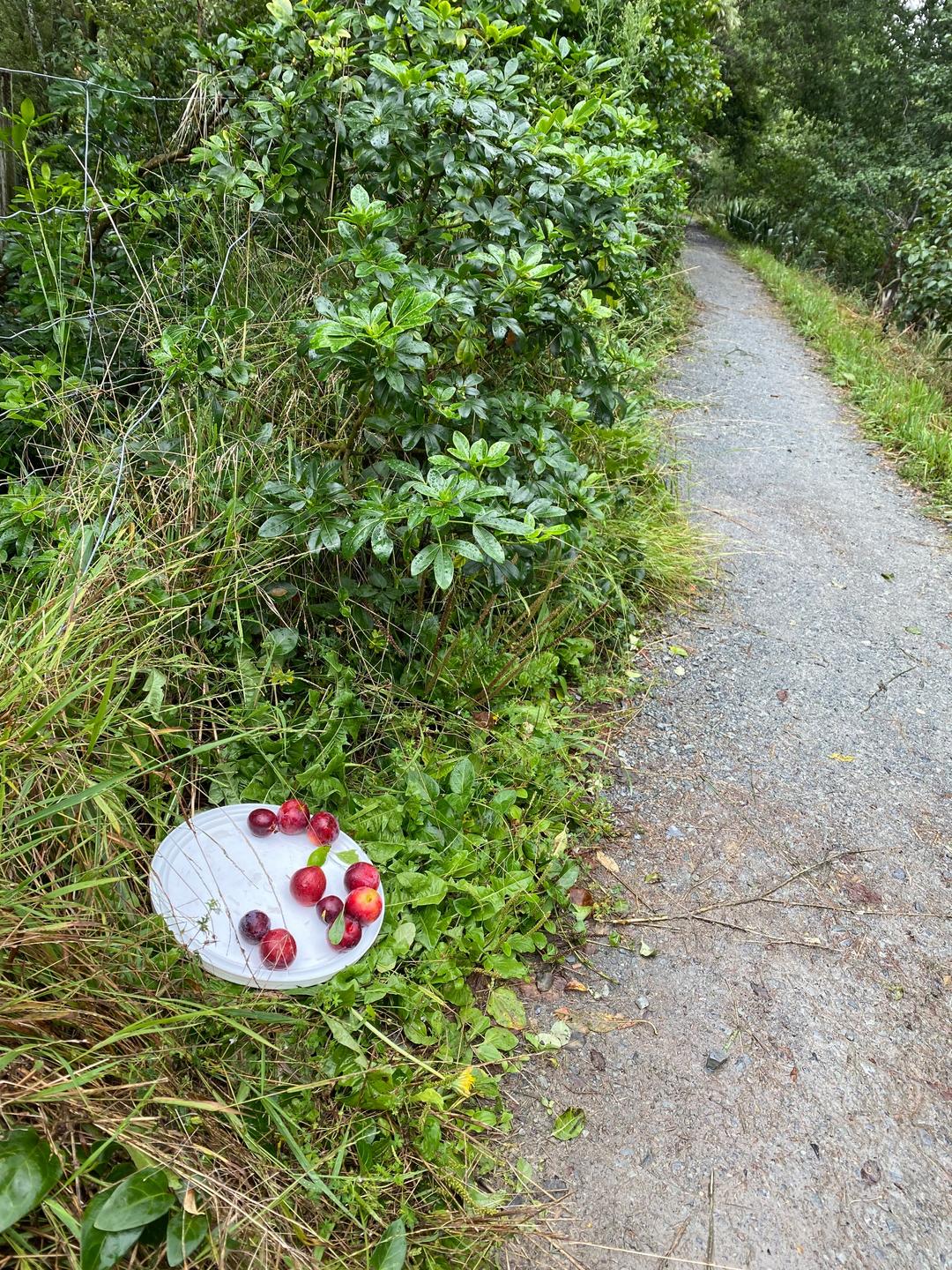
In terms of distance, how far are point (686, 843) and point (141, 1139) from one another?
1633 millimetres

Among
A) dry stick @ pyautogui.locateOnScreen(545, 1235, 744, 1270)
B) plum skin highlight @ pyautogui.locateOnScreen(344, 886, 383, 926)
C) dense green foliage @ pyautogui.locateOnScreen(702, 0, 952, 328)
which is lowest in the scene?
dry stick @ pyautogui.locateOnScreen(545, 1235, 744, 1270)

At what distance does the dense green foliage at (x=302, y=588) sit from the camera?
1.39 m

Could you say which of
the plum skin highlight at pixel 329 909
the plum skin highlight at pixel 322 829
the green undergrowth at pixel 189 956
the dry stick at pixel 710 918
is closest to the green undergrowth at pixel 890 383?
the dry stick at pixel 710 918

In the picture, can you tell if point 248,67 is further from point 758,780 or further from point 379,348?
point 758,780

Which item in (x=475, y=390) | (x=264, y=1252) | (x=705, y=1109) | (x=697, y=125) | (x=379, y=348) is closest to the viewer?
(x=264, y=1252)

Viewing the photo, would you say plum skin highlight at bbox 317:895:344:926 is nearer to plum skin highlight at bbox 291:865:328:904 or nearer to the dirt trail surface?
plum skin highlight at bbox 291:865:328:904

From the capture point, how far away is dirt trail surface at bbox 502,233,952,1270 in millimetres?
1590

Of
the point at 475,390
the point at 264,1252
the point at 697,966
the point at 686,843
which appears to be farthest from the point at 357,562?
the point at 264,1252

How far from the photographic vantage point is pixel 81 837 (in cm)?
160

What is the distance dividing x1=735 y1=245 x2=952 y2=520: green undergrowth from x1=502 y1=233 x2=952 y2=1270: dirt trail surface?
1.38 m

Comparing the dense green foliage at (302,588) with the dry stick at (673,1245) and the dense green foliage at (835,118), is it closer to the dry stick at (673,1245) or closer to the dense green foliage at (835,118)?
the dry stick at (673,1245)

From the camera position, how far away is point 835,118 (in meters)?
14.8

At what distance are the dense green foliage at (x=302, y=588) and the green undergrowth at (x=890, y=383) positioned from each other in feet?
9.04

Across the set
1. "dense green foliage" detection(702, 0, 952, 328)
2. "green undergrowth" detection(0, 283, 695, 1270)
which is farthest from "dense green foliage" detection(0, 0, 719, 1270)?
"dense green foliage" detection(702, 0, 952, 328)
